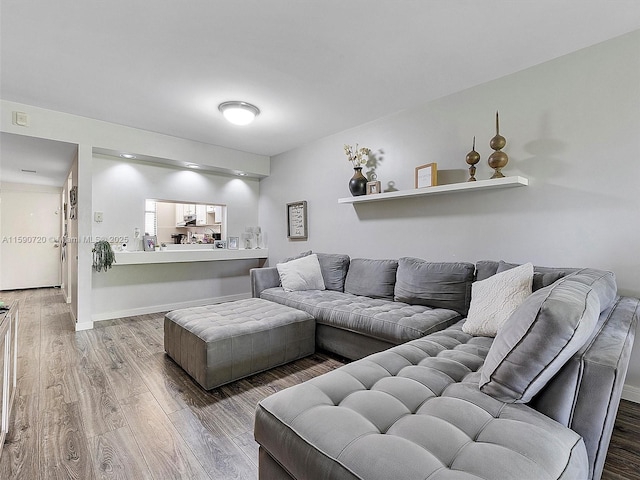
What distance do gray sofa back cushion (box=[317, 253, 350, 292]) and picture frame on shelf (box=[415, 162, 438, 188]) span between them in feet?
4.02

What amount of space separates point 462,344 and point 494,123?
198 cm

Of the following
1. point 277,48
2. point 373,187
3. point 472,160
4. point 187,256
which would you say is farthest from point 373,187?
point 187,256

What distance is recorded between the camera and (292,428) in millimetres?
1016

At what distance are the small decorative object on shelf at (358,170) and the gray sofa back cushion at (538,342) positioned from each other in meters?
2.53

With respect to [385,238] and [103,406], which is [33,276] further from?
[385,238]

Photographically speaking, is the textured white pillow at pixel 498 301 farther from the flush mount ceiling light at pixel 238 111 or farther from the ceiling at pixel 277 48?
the flush mount ceiling light at pixel 238 111

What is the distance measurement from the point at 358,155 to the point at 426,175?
94 centimetres

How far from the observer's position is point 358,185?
354 cm

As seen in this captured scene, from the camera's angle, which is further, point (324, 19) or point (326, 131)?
point (326, 131)

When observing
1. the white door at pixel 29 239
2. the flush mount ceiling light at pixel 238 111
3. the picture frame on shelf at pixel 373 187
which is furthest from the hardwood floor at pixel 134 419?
the white door at pixel 29 239

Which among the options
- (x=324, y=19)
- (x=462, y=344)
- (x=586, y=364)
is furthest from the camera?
(x=324, y=19)

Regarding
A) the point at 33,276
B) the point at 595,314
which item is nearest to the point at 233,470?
the point at 595,314

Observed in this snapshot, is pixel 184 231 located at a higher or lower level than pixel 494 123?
lower

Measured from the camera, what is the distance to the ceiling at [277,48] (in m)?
1.87
